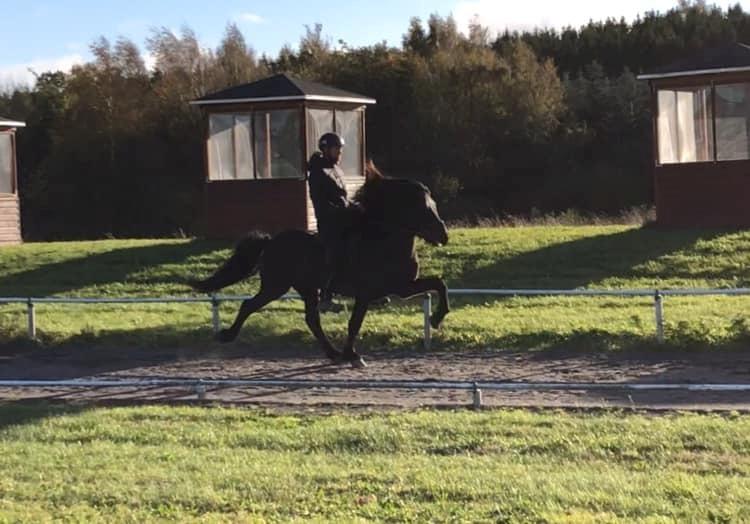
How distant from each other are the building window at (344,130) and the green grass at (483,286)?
3600 mm

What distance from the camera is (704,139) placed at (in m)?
23.9

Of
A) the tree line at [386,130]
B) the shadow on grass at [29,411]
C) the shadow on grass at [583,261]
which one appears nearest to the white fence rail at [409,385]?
the shadow on grass at [29,411]

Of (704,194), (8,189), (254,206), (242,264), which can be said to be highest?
(8,189)

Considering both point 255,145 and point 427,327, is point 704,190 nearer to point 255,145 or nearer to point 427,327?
point 255,145

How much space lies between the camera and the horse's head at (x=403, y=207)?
10.6 metres

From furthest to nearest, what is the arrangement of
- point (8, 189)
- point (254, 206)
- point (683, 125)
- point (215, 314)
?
point (8, 189) → point (254, 206) → point (683, 125) → point (215, 314)

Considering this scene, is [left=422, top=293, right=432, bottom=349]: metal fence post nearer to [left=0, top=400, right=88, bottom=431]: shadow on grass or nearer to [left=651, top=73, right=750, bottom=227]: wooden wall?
[left=0, top=400, right=88, bottom=431]: shadow on grass

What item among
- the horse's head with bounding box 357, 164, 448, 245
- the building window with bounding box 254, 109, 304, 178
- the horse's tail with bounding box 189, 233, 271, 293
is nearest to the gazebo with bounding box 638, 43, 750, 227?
the building window with bounding box 254, 109, 304, 178

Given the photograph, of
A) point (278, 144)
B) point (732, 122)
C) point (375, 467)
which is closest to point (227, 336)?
point (375, 467)

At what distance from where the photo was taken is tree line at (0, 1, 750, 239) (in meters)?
50.4

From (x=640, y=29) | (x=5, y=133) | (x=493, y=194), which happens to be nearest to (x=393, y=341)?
(x=5, y=133)

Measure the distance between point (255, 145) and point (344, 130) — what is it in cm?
222

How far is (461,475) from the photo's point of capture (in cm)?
694

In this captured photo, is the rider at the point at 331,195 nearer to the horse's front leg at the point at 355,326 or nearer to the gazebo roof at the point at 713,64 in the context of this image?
the horse's front leg at the point at 355,326
